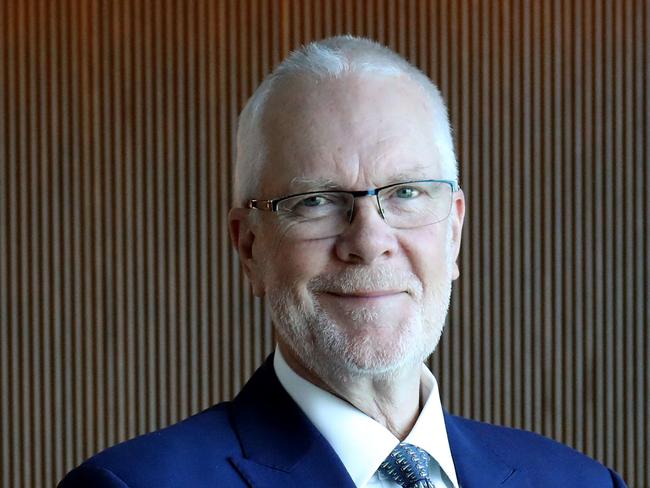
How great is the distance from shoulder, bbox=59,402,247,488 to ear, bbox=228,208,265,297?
0.24m

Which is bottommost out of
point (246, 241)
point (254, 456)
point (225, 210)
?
point (225, 210)

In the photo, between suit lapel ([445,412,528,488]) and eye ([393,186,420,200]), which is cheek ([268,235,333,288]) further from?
suit lapel ([445,412,528,488])

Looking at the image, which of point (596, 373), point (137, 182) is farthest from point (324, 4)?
point (596, 373)

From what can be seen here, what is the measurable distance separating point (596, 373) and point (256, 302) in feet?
5.66

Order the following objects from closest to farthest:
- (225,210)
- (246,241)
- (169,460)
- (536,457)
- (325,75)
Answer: (169,460), (325,75), (246,241), (536,457), (225,210)

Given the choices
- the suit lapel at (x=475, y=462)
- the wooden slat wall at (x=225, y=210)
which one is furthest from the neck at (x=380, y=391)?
the wooden slat wall at (x=225, y=210)

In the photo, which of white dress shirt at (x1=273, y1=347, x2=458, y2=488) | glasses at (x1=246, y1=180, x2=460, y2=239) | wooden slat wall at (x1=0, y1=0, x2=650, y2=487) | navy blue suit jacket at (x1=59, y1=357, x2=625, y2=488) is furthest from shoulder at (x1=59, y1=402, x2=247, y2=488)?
wooden slat wall at (x1=0, y1=0, x2=650, y2=487)

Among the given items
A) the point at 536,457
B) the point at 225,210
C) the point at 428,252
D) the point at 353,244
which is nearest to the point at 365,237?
the point at 353,244

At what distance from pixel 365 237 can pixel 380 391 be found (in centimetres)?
27

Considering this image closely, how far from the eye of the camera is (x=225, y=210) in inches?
229

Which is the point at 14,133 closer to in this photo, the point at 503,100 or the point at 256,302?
the point at 256,302

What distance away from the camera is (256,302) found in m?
5.78

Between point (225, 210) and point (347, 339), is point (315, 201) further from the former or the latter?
point (225, 210)

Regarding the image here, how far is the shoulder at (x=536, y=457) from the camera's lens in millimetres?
2068
